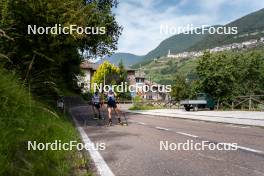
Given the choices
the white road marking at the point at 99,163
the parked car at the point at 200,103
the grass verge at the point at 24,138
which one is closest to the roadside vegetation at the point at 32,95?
the grass verge at the point at 24,138

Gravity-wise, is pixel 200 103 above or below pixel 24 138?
below

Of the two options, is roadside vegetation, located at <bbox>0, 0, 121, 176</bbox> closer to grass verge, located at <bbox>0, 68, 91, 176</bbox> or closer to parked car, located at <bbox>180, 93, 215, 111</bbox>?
grass verge, located at <bbox>0, 68, 91, 176</bbox>

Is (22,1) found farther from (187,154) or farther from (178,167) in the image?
(178,167)

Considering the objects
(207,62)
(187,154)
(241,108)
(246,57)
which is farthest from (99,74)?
(187,154)

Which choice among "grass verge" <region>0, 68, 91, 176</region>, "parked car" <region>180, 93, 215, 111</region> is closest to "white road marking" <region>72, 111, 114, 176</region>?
"grass verge" <region>0, 68, 91, 176</region>

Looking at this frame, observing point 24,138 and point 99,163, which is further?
point 99,163

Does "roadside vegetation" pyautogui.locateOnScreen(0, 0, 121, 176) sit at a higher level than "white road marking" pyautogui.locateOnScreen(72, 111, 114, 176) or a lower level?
higher

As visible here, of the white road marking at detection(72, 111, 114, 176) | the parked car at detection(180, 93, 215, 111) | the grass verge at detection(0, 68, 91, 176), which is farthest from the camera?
the parked car at detection(180, 93, 215, 111)

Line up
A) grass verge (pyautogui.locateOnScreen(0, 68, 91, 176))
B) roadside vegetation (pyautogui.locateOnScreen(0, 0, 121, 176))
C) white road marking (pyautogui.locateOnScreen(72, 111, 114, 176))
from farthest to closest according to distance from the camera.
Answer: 1. white road marking (pyautogui.locateOnScreen(72, 111, 114, 176))
2. roadside vegetation (pyautogui.locateOnScreen(0, 0, 121, 176))
3. grass verge (pyautogui.locateOnScreen(0, 68, 91, 176))

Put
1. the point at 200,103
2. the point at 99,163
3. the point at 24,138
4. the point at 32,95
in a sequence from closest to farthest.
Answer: the point at 24,138 → the point at 99,163 → the point at 32,95 → the point at 200,103

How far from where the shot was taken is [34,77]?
786 cm

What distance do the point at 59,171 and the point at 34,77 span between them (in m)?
2.83

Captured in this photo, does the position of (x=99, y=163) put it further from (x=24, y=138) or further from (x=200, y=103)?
(x=200, y=103)

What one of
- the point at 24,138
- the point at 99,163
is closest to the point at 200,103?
the point at 99,163
